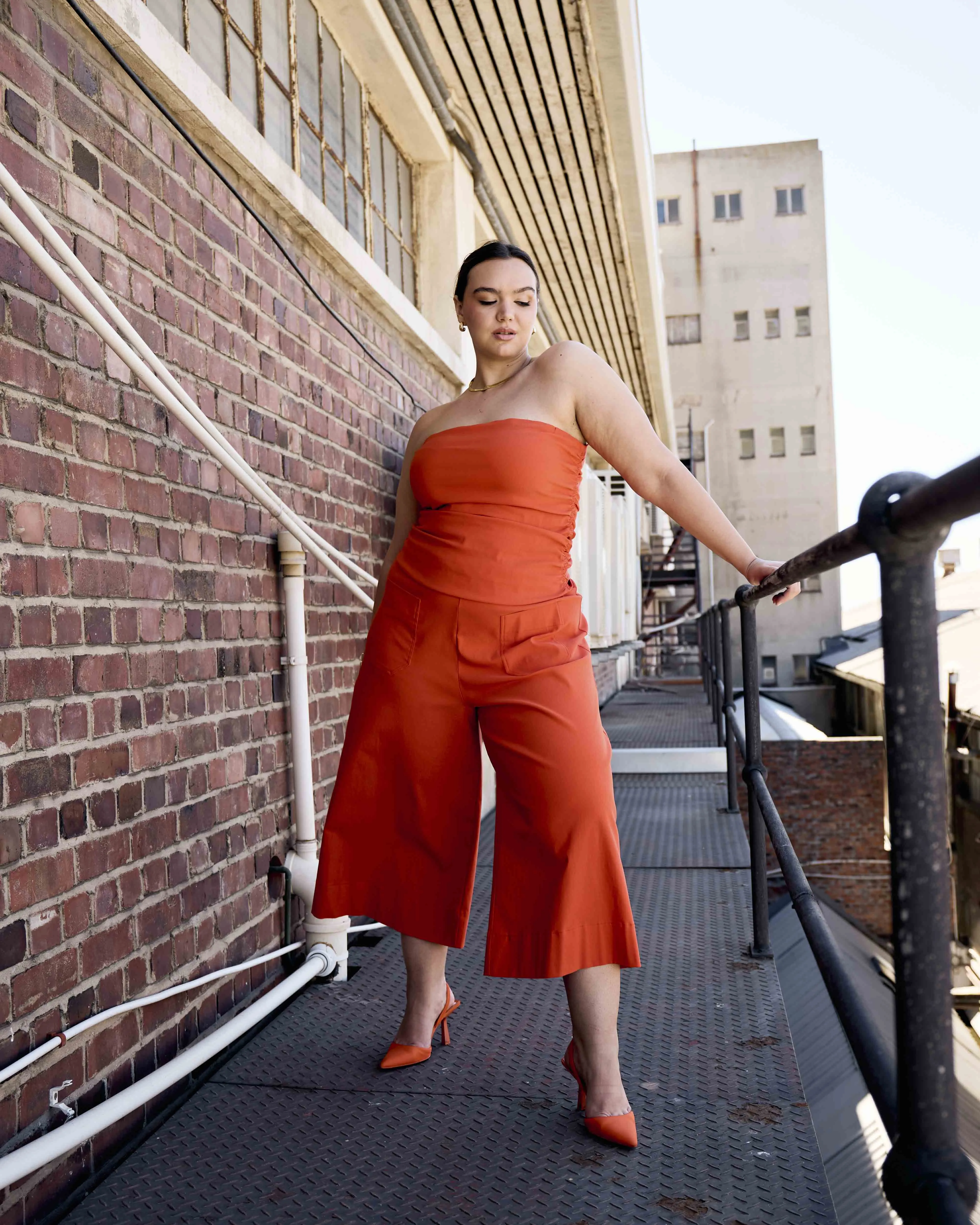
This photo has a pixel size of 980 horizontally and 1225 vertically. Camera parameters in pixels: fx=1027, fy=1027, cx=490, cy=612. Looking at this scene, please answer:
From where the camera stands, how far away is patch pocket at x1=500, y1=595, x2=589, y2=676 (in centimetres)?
175

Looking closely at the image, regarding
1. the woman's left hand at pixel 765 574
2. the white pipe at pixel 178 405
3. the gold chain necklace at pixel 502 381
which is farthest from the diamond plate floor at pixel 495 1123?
the gold chain necklace at pixel 502 381

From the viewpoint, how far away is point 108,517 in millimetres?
1823

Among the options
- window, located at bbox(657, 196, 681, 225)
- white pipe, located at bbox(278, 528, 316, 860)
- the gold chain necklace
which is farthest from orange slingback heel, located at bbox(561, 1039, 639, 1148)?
window, located at bbox(657, 196, 681, 225)

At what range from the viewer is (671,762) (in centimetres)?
553

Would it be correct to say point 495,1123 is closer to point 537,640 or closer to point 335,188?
point 537,640

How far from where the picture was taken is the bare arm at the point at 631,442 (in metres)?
1.80

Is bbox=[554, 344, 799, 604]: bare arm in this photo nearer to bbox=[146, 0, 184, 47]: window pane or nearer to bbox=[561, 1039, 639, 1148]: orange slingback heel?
bbox=[561, 1039, 639, 1148]: orange slingback heel

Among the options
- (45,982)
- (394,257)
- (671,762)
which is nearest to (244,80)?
(394,257)

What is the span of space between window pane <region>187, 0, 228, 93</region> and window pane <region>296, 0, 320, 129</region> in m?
0.54

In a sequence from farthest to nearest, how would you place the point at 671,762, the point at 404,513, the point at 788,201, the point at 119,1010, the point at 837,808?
the point at 788,201 → the point at 837,808 → the point at 671,762 → the point at 404,513 → the point at 119,1010

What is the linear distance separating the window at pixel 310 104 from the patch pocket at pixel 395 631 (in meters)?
1.43

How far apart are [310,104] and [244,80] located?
20.8 inches

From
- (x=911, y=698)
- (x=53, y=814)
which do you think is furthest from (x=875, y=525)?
(x=53, y=814)

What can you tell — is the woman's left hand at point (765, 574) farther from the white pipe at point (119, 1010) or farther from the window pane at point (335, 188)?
the window pane at point (335, 188)
